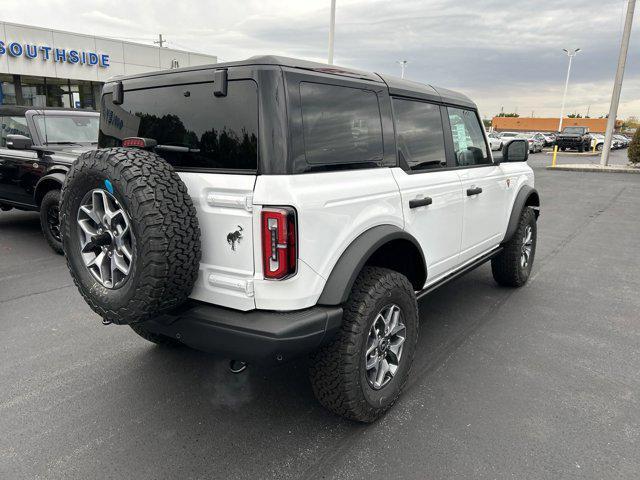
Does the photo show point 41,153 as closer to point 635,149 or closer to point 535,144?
point 635,149

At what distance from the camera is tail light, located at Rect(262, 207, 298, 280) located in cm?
214

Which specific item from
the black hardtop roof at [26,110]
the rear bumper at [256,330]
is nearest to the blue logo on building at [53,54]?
the black hardtop roof at [26,110]

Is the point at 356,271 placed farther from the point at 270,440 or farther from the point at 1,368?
the point at 1,368

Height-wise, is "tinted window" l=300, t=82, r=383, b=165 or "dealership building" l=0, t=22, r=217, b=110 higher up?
"dealership building" l=0, t=22, r=217, b=110

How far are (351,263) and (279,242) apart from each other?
0.45 metres

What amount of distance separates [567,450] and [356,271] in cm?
147

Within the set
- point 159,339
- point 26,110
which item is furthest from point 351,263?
point 26,110

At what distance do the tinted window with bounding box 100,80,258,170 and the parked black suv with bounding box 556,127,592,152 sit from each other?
1334 inches

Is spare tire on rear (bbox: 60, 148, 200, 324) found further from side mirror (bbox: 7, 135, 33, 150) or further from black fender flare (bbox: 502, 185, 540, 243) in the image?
side mirror (bbox: 7, 135, 33, 150)

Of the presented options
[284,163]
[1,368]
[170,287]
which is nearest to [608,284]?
[284,163]

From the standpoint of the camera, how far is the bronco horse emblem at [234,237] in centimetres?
224

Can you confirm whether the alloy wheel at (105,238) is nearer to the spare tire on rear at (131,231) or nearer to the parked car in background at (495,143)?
the spare tire on rear at (131,231)

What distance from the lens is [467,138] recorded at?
3977 millimetres

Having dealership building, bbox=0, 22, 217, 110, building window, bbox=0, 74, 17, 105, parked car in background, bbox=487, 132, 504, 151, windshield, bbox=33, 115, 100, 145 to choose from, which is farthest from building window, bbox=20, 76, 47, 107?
parked car in background, bbox=487, 132, 504, 151
